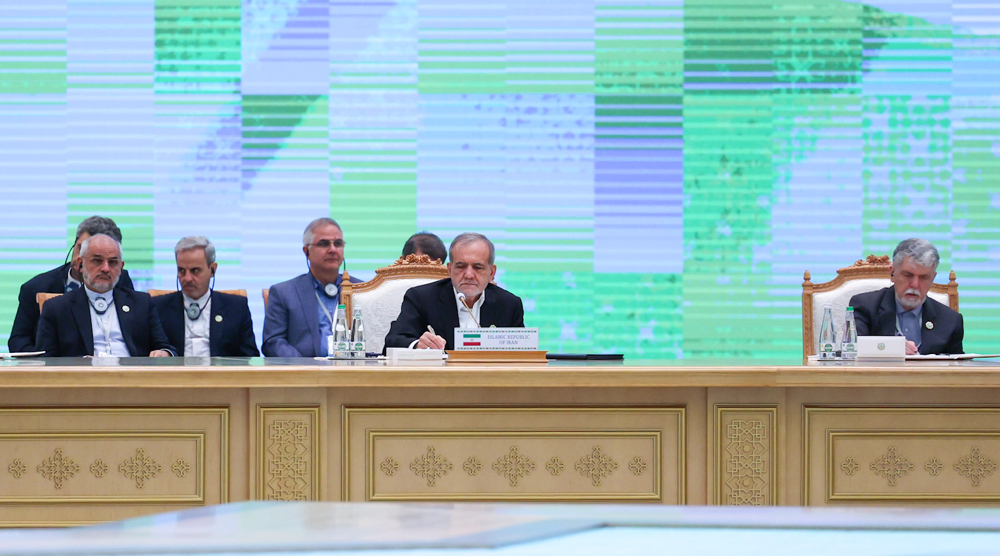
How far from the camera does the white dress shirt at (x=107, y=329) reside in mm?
3834

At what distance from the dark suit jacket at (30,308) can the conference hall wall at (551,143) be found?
2.97 feet

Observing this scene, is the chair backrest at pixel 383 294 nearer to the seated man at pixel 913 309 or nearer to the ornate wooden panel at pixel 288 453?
the ornate wooden panel at pixel 288 453

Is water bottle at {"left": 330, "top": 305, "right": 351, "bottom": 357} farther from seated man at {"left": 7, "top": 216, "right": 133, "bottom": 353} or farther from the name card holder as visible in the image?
seated man at {"left": 7, "top": 216, "right": 133, "bottom": 353}

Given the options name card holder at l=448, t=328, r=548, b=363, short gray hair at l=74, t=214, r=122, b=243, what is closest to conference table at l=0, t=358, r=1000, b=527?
name card holder at l=448, t=328, r=548, b=363

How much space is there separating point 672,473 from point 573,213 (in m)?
2.93

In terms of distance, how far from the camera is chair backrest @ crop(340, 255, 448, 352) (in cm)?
375

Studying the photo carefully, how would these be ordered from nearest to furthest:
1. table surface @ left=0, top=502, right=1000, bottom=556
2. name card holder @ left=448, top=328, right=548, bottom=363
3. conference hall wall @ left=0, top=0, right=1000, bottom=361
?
table surface @ left=0, top=502, right=1000, bottom=556 < name card holder @ left=448, top=328, right=548, bottom=363 < conference hall wall @ left=0, top=0, right=1000, bottom=361

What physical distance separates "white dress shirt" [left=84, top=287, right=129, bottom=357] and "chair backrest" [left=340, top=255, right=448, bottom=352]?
37.1 inches

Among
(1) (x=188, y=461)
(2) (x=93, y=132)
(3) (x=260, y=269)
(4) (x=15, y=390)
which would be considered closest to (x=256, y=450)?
(1) (x=188, y=461)

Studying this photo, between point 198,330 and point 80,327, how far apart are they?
0.54 m

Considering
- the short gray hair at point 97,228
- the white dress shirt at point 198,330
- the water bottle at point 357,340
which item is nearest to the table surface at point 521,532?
the water bottle at point 357,340

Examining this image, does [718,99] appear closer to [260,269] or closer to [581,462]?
[260,269]

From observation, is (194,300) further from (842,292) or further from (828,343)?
(842,292)

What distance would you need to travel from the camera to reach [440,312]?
11.4ft
